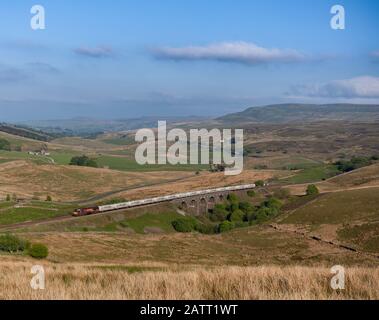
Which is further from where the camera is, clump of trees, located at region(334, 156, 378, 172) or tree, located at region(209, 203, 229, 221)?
clump of trees, located at region(334, 156, 378, 172)

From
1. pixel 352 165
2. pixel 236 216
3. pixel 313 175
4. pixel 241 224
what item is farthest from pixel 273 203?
pixel 352 165

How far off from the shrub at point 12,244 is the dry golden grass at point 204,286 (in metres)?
40.3

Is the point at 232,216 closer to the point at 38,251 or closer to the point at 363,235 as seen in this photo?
the point at 363,235

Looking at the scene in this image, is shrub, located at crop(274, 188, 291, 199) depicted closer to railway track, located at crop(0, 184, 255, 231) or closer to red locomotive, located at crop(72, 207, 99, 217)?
railway track, located at crop(0, 184, 255, 231)

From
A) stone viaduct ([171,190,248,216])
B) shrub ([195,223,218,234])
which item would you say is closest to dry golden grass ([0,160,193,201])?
stone viaduct ([171,190,248,216])

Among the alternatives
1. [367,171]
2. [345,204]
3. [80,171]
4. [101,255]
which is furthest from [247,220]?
[80,171]

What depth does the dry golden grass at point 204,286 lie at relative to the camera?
1113 cm

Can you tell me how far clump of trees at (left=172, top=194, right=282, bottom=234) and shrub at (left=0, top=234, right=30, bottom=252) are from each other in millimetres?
44355

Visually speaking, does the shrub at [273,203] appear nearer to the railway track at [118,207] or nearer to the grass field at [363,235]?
the railway track at [118,207]

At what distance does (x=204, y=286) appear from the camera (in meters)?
12.6

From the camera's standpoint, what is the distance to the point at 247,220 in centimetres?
10656

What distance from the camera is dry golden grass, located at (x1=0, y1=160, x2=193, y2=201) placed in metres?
155
